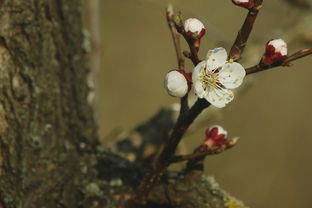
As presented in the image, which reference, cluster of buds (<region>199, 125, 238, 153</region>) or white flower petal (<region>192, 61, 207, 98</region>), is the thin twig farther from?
white flower petal (<region>192, 61, 207, 98</region>)

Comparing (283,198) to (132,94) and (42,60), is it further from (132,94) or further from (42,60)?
(42,60)

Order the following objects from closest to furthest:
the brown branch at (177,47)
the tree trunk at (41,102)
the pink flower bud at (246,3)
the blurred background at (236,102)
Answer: the pink flower bud at (246,3)
the brown branch at (177,47)
the tree trunk at (41,102)
the blurred background at (236,102)

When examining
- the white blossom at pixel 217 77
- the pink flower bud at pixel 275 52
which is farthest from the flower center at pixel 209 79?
the pink flower bud at pixel 275 52

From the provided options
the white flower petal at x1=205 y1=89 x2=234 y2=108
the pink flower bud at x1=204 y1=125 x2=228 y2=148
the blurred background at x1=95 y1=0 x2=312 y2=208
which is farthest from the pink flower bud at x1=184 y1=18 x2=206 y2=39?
the blurred background at x1=95 y1=0 x2=312 y2=208

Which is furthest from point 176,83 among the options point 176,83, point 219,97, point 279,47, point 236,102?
point 236,102

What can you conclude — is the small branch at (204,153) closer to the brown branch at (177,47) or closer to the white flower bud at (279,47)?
the brown branch at (177,47)

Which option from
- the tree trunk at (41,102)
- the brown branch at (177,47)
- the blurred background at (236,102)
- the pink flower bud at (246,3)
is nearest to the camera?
the pink flower bud at (246,3)

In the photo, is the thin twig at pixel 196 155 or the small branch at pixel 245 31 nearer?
the small branch at pixel 245 31
